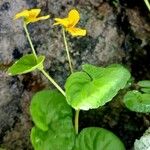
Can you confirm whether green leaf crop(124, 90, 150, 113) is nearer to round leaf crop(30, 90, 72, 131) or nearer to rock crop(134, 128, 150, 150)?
rock crop(134, 128, 150, 150)

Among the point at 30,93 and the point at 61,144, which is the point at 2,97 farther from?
the point at 61,144

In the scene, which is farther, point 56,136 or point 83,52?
point 83,52

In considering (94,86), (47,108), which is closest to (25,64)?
(47,108)

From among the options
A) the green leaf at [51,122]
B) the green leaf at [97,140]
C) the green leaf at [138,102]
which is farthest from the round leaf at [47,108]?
the green leaf at [138,102]

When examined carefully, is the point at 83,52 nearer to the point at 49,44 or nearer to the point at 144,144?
the point at 49,44

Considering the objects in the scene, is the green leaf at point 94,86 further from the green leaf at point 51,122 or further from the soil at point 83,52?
the soil at point 83,52

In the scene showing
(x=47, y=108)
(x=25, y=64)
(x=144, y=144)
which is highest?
(x=25, y=64)
